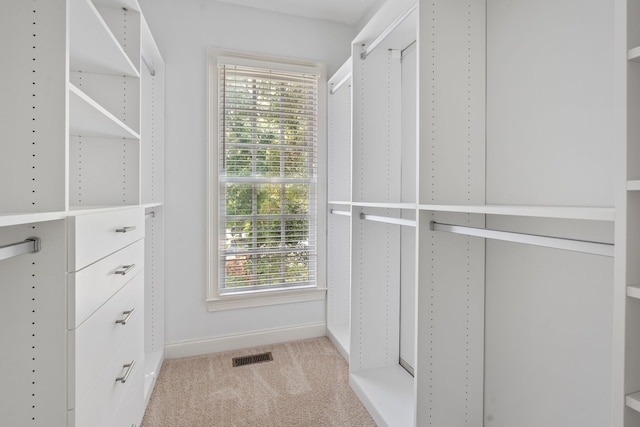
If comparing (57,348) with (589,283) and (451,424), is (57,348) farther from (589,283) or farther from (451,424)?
(589,283)

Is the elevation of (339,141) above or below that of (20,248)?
above

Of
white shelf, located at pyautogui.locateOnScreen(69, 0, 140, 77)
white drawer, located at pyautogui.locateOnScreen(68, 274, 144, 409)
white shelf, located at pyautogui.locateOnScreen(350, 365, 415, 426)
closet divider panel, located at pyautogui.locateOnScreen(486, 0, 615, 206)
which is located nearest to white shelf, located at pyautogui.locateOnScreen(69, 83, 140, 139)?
white shelf, located at pyautogui.locateOnScreen(69, 0, 140, 77)

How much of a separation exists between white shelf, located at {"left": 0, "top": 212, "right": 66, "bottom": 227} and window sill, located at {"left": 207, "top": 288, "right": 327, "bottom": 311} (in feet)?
5.73

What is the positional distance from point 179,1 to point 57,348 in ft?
8.10

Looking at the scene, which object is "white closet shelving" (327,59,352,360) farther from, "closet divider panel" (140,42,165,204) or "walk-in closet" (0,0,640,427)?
"closet divider panel" (140,42,165,204)

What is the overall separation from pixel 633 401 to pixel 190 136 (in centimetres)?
262

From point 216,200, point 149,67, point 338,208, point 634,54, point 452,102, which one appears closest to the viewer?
point 634,54

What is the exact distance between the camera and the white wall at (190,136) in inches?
94.2

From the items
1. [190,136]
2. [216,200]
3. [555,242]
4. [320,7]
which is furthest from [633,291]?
[320,7]

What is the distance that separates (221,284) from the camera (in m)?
2.54

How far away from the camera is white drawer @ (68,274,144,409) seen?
0.94m

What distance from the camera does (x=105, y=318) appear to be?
1.20 meters

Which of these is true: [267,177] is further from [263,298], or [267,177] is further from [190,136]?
[263,298]

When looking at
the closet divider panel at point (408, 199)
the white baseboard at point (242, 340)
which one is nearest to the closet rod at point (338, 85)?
the closet divider panel at point (408, 199)
